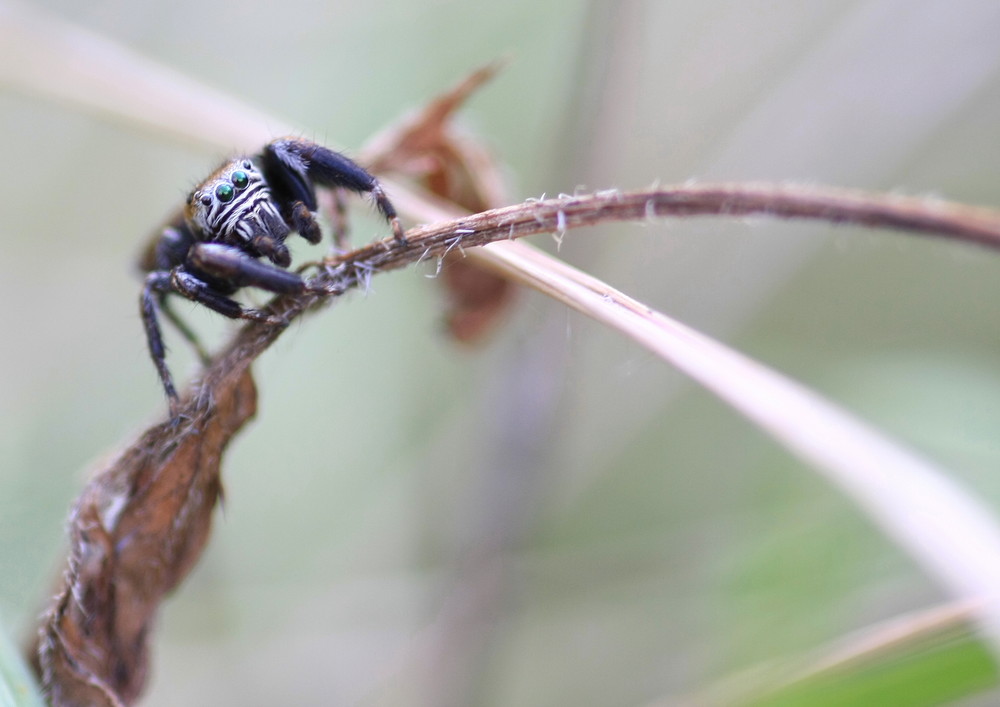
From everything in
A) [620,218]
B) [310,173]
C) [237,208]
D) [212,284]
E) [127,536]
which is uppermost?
[310,173]

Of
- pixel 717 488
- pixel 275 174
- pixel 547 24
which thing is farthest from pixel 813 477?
pixel 547 24

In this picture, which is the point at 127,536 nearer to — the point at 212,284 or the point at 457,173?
the point at 212,284

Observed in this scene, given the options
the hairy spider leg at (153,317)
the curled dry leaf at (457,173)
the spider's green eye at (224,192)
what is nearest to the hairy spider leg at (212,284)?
the hairy spider leg at (153,317)

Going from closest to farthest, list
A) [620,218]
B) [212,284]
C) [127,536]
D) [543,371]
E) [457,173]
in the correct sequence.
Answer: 1. [620,218]
2. [127,536]
3. [212,284]
4. [457,173]
5. [543,371]

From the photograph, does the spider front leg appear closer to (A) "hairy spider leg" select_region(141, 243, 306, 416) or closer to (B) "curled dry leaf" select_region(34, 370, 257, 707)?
(A) "hairy spider leg" select_region(141, 243, 306, 416)

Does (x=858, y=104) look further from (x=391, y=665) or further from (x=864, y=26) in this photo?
(x=391, y=665)

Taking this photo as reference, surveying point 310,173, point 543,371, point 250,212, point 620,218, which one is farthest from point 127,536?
point 543,371

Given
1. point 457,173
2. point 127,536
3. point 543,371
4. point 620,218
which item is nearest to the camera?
point 620,218

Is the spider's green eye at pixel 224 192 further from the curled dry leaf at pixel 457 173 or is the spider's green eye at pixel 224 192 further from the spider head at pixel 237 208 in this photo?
the curled dry leaf at pixel 457 173

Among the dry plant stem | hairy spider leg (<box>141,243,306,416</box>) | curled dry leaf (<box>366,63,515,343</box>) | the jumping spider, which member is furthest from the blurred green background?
the dry plant stem
